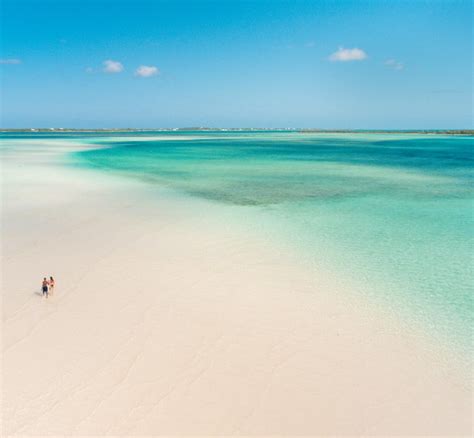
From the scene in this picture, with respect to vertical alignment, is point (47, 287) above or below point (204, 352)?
above

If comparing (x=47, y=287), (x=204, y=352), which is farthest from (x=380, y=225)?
(x=47, y=287)

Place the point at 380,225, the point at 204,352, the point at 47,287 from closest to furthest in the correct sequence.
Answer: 1. the point at 204,352
2. the point at 47,287
3. the point at 380,225

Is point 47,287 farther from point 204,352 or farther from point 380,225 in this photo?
point 380,225

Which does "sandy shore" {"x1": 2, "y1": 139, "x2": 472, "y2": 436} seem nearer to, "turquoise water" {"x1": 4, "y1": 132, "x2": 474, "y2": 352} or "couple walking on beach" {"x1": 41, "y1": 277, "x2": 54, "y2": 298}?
"couple walking on beach" {"x1": 41, "y1": 277, "x2": 54, "y2": 298}

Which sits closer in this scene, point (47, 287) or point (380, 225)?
point (47, 287)

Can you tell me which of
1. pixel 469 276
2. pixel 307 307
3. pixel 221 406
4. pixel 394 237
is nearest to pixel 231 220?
pixel 394 237

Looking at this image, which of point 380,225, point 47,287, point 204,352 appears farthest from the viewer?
point 380,225

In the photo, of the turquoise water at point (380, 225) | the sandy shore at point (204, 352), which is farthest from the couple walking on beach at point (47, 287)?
the turquoise water at point (380, 225)

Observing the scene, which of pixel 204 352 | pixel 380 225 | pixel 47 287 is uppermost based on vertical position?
pixel 380 225

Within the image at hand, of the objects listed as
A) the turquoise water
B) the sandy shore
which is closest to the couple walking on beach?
the sandy shore

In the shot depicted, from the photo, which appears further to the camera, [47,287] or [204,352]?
[47,287]
